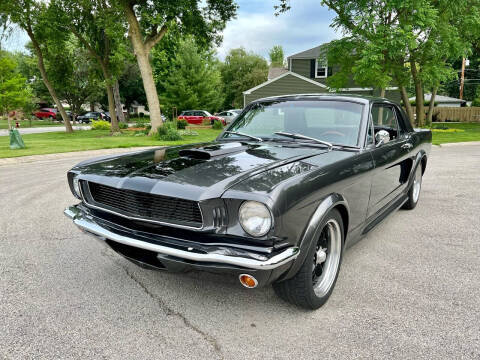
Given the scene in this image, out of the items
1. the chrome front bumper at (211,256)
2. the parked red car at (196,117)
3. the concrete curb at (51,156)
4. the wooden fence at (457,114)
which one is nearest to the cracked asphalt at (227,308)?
the chrome front bumper at (211,256)

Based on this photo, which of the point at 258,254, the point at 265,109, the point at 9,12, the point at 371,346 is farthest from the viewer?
the point at 9,12

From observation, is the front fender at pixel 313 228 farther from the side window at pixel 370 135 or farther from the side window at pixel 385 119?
the side window at pixel 385 119

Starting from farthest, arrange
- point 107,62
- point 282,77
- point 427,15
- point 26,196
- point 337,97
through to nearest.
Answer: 1. point 282,77
2. point 107,62
3. point 427,15
4. point 26,196
5. point 337,97

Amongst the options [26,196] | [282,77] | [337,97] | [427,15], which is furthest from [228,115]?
[337,97]

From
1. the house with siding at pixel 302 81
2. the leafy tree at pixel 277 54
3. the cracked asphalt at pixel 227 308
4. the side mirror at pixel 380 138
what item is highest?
the leafy tree at pixel 277 54

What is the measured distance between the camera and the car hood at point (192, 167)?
7.14 feet

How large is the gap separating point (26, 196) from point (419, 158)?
20.2 feet

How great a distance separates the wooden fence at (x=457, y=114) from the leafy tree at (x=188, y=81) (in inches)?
909

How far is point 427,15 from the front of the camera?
14.9 m

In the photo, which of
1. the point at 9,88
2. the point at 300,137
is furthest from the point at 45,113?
the point at 300,137

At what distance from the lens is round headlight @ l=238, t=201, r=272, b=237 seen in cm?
200

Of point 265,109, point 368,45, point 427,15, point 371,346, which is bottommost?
point 371,346

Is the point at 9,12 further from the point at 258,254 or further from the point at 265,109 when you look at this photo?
the point at 258,254

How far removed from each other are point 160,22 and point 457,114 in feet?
102
